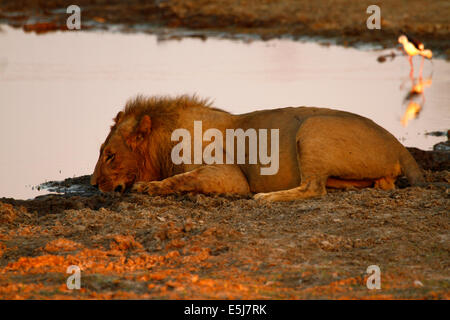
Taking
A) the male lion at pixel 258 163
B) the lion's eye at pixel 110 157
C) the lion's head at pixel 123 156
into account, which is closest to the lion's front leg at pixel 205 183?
the male lion at pixel 258 163

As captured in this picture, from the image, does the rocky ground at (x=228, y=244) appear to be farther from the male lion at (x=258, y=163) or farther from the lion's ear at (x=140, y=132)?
the lion's ear at (x=140, y=132)

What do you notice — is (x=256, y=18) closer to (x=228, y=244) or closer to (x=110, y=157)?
(x=110, y=157)

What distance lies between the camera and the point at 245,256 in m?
6.27

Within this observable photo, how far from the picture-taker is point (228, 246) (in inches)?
256

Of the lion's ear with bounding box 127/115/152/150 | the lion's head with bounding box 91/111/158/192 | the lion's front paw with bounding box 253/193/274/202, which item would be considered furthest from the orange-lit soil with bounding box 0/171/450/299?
the lion's ear with bounding box 127/115/152/150

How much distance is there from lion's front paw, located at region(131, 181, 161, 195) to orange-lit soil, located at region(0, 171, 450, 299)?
21cm

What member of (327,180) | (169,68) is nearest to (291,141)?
(327,180)

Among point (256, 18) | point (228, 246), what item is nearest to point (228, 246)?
point (228, 246)

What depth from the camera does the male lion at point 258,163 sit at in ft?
27.7

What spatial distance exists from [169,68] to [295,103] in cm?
525

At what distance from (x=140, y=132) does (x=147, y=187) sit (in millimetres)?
641

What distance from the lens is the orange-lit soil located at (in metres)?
5.58
